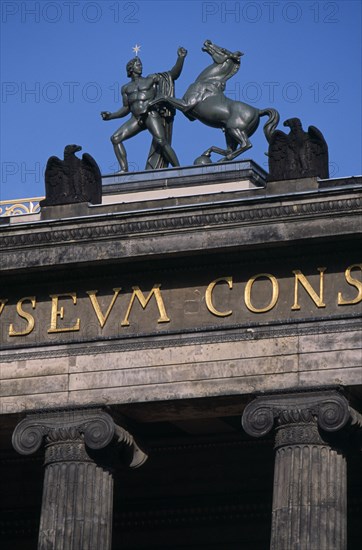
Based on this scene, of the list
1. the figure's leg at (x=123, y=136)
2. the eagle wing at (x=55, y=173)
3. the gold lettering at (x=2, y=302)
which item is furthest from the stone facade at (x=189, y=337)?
the figure's leg at (x=123, y=136)

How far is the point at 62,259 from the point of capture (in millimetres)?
49656

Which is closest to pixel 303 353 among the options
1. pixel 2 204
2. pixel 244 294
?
pixel 244 294

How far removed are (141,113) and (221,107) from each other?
7.58 ft

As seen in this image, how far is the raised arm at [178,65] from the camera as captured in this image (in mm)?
55094

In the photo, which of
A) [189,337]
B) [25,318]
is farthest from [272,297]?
[25,318]

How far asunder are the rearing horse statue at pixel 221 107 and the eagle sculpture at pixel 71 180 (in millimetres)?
3755

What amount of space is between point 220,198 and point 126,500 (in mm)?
10292

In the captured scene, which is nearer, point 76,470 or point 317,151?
point 76,470

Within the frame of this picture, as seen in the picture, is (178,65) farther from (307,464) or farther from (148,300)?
(307,464)

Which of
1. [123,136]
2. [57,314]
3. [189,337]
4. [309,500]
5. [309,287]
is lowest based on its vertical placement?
[309,500]

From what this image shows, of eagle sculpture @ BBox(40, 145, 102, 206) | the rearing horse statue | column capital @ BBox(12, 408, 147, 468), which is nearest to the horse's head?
the rearing horse statue

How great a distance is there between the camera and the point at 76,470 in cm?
4834

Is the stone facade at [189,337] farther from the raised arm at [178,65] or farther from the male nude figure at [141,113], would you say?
the raised arm at [178,65]

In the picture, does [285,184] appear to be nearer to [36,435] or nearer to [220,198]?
[220,198]
